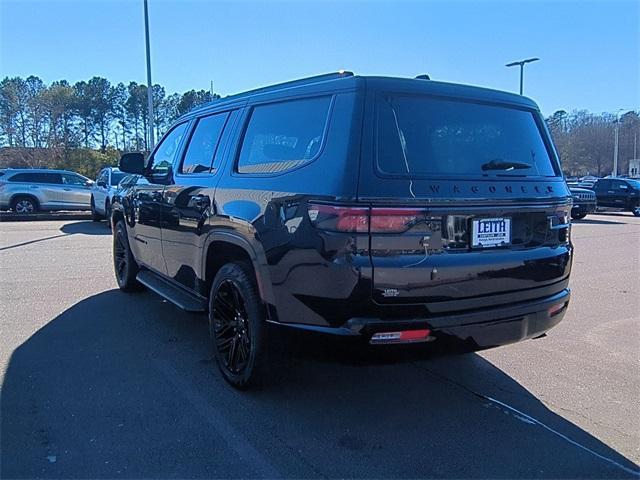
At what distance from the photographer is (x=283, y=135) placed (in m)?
3.37

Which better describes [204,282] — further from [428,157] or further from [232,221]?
[428,157]

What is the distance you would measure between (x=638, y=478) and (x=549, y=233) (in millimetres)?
1416

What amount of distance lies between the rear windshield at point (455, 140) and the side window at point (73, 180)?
17.5 metres

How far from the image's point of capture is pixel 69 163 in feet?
141

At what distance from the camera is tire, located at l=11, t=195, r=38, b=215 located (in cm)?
1730

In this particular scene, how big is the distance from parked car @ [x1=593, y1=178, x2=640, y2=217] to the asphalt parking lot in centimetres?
2071

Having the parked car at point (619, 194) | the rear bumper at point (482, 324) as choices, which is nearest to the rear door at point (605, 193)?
the parked car at point (619, 194)

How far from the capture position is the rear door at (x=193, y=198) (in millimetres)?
3967

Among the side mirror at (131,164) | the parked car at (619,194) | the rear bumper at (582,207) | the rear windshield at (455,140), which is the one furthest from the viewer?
the parked car at (619,194)

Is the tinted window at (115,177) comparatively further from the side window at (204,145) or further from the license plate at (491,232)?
the license plate at (491,232)

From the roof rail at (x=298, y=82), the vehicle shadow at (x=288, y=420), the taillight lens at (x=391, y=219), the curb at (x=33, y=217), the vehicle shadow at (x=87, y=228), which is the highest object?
the roof rail at (x=298, y=82)

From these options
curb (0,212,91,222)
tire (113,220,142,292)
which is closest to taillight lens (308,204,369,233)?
tire (113,220,142,292)

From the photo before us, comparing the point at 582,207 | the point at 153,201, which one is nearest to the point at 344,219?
the point at 153,201

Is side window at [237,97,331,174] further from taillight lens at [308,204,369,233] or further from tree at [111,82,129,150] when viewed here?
tree at [111,82,129,150]
